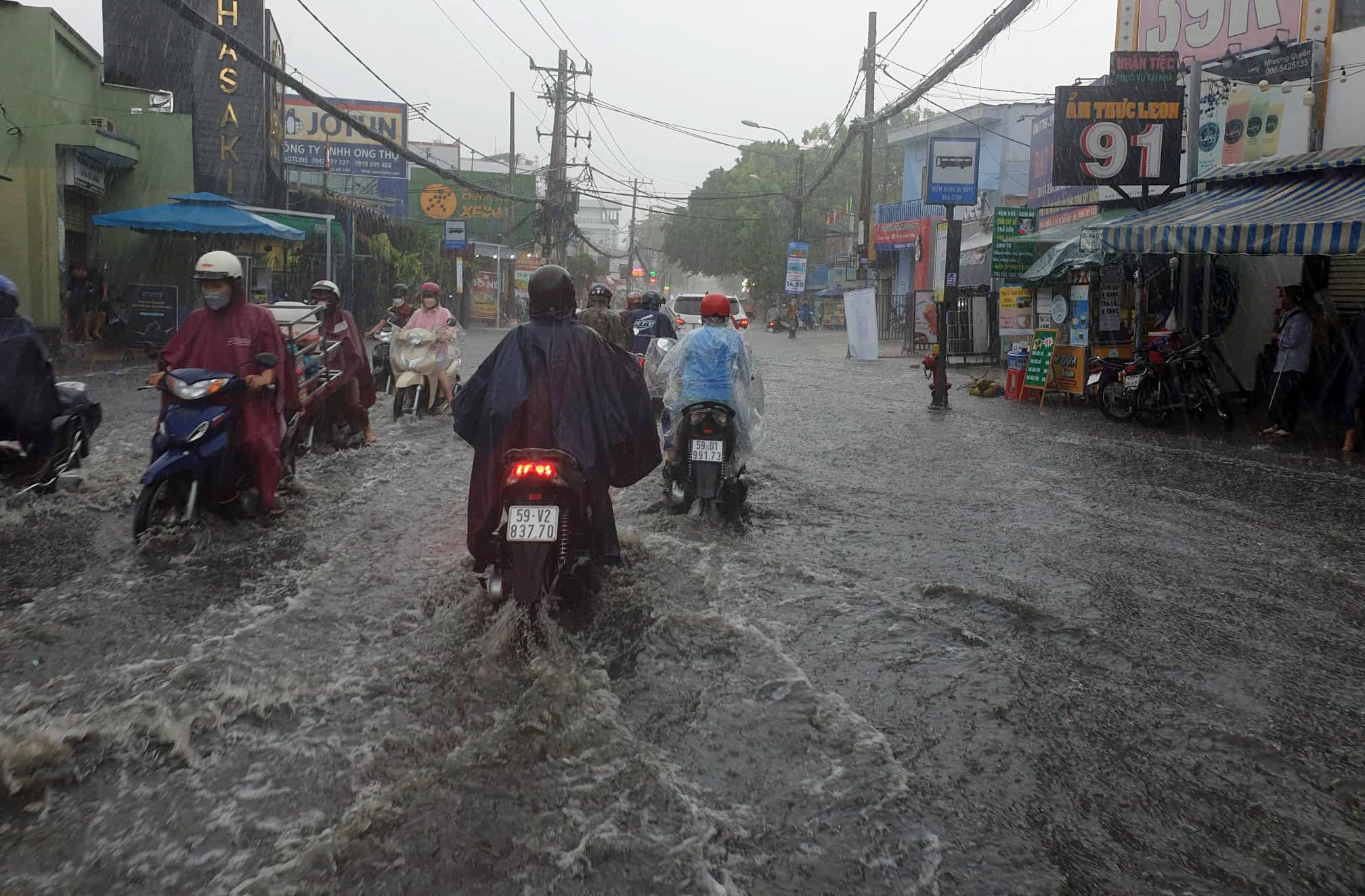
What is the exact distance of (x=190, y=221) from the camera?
64.1 feet

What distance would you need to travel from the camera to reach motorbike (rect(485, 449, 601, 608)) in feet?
15.1

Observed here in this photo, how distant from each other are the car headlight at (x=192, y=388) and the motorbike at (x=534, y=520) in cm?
251

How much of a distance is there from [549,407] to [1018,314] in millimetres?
17188

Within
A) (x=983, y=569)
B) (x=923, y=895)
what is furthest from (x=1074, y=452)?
(x=923, y=895)

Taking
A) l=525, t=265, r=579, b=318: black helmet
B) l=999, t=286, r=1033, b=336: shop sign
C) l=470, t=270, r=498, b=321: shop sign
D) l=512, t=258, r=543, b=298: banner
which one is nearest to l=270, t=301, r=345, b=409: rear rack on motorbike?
l=525, t=265, r=579, b=318: black helmet

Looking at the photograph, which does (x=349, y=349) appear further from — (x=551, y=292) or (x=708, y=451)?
(x=551, y=292)

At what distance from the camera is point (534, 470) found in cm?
468

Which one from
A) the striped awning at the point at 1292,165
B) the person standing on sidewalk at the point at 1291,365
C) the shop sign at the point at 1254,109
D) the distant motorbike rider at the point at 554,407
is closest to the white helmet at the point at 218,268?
the distant motorbike rider at the point at 554,407

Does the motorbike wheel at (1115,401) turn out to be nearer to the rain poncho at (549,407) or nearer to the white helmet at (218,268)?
the rain poncho at (549,407)

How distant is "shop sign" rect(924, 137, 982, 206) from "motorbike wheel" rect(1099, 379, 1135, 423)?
307 centimetres

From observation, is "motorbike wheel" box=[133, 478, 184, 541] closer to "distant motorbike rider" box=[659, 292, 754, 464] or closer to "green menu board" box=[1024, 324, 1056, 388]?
"distant motorbike rider" box=[659, 292, 754, 464]

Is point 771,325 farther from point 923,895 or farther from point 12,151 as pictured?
point 923,895

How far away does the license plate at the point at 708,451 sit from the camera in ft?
24.0

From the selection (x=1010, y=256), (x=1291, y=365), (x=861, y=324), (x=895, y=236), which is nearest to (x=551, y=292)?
(x=1291, y=365)
